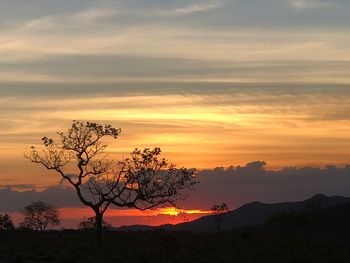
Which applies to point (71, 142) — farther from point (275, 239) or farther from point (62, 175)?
point (275, 239)

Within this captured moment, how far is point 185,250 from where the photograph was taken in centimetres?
4722

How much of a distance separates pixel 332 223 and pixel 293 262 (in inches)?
4713

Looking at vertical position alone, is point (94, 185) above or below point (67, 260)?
above

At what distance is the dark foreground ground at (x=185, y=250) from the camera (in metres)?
43.0

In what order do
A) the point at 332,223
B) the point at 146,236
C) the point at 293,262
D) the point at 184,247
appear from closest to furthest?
the point at 293,262
the point at 184,247
the point at 146,236
the point at 332,223

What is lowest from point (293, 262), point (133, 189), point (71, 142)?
point (293, 262)

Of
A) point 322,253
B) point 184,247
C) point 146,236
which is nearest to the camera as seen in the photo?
point 322,253

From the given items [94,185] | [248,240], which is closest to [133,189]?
[94,185]

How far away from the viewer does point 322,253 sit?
4541 centimetres

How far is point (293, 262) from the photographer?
41344 millimetres

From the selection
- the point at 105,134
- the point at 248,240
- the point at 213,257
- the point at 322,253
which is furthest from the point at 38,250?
the point at 322,253

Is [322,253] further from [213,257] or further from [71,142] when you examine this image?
[71,142]

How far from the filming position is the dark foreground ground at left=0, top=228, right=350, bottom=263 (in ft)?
141

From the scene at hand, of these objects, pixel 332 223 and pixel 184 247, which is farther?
pixel 332 223
